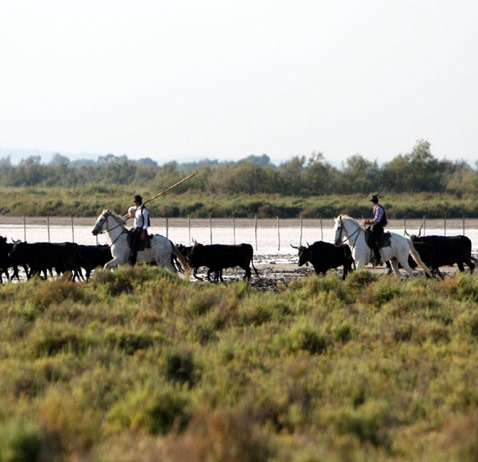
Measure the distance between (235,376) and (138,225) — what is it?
11895 mm

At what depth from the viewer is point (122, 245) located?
24.2 meters

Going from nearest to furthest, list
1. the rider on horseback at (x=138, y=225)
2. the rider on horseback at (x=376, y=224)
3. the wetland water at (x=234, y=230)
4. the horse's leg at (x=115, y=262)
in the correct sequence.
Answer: the rider on horseback at (x=138, y=225)
the horse's leg at (x=115, y=262)
the rider on horseback at (x=376, y=224)
the wetland water at (x=234, y=230)

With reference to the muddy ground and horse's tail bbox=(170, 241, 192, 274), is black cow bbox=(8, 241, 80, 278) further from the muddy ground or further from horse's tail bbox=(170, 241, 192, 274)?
the muddy ground

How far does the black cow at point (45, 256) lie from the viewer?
26.3m

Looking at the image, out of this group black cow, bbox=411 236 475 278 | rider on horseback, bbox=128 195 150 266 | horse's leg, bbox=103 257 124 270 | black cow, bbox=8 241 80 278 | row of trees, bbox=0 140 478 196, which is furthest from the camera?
row of trees, bbox=0 140 478 196

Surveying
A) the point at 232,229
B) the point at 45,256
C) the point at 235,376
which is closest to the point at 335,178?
the point at 232,229

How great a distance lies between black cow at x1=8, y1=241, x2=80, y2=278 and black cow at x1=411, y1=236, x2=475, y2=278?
903 cm

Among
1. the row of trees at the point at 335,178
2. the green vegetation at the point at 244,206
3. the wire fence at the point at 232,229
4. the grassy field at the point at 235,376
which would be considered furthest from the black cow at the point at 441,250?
the row of trees at the point at 335,178

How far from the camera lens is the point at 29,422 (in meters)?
9.48

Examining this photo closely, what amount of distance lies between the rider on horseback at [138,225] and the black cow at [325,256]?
15.5 ft

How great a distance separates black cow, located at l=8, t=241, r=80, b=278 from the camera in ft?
86.3

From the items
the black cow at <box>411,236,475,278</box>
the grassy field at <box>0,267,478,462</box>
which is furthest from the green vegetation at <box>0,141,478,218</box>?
the grassy field at <box>0,267,478,462</box>

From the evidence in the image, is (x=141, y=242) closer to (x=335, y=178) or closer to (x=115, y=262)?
(x=115, y=262)

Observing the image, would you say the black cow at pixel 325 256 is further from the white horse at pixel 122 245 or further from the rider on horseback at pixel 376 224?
the white horse at pixel 122 245
